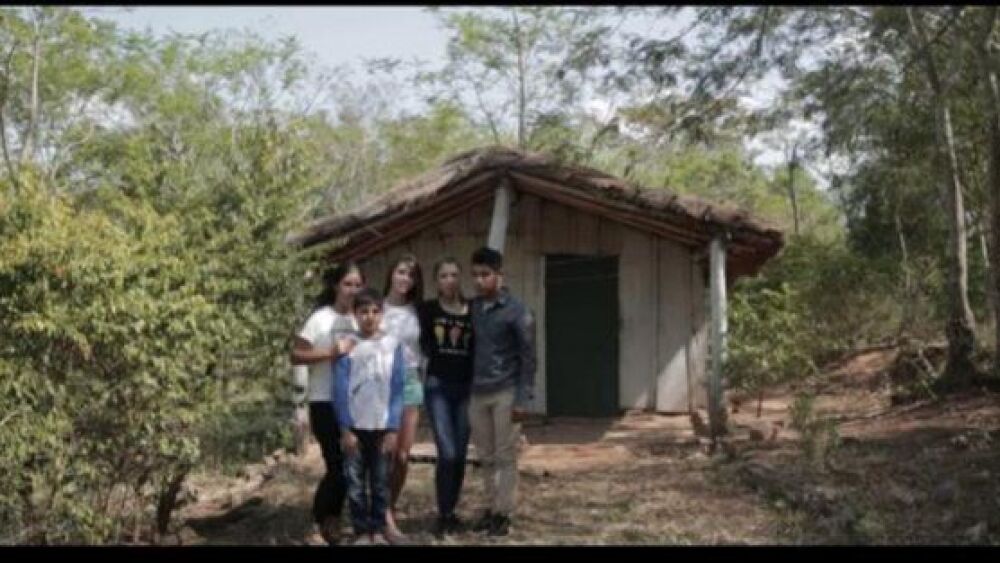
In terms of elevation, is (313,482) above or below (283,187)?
below

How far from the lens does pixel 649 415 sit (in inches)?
516

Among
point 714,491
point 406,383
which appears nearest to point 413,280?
point 406,383

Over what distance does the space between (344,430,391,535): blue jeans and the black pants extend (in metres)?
0.16

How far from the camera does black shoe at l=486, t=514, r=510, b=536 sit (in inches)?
253

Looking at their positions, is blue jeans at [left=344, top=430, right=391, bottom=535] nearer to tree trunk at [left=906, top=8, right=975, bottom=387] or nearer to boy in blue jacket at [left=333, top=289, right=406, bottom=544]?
boy in blue jacket at [left=333, top=289, right=406, bottom=544]

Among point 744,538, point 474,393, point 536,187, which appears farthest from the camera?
point 536,187

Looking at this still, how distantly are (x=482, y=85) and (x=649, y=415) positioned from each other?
19259 mm

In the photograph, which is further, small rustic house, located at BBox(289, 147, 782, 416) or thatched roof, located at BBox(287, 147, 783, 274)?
small rustic house, located at BBox(289, 147, 782, 416)

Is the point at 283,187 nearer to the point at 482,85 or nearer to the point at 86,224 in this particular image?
the point at 86,224

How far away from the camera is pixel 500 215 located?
1159 centimetres

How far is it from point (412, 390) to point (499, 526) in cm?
97

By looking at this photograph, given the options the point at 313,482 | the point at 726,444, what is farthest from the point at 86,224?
the point at 726,444

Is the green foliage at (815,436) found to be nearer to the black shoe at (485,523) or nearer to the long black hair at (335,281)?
the black shoe at (485,523)

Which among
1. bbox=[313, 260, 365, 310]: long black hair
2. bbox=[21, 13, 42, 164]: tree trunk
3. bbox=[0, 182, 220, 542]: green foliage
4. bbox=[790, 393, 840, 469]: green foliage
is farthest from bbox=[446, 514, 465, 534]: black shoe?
bbox=[21, 13, 42, 164]: tree trunk
